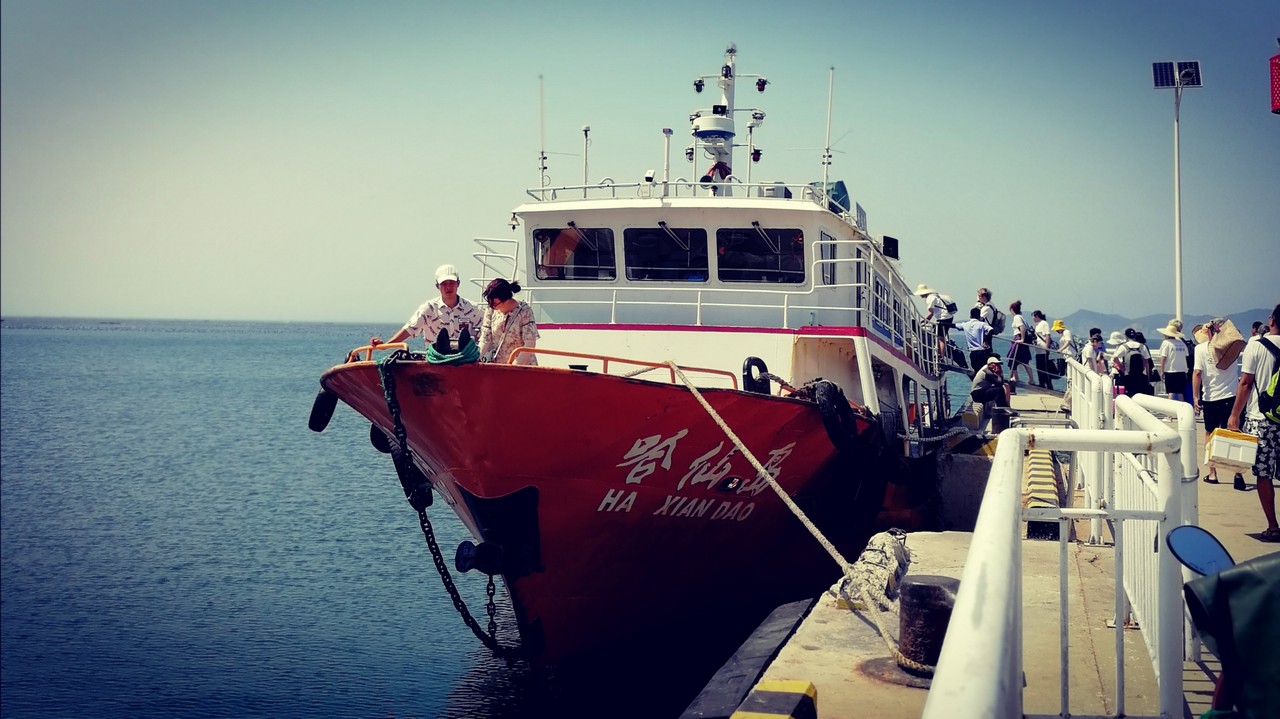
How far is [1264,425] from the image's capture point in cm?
699

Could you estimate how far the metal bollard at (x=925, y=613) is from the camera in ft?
17.5

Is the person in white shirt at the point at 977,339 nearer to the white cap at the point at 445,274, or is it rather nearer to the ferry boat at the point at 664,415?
the ferry boat at the point at 664,415

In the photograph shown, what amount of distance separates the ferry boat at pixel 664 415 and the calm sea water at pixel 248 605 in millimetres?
1083

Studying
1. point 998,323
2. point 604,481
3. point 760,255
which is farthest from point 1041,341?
point 604,481

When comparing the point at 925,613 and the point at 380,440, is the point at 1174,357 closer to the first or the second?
the point at 380,440

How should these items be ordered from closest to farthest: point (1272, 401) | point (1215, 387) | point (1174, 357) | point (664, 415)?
point (1272, 401), point (664, 415), point (1215, 387), point (1174, 357)

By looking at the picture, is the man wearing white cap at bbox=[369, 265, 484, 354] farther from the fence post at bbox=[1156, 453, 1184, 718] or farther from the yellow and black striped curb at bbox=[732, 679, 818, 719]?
the fence post at bbox=[1156, 453, 1184, 718]

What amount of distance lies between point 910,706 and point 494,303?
4670mm

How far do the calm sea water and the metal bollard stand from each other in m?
4.51

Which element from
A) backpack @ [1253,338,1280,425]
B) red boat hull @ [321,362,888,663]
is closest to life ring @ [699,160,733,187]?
red boat hull @ [321,362,888,663]

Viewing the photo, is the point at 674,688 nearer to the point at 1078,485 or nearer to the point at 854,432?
the point at 854,432

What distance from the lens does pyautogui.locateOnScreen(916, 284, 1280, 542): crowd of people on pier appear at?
7250 millimetres

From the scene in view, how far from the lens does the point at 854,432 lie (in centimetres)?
966

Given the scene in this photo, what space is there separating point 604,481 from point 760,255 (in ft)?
12.7
